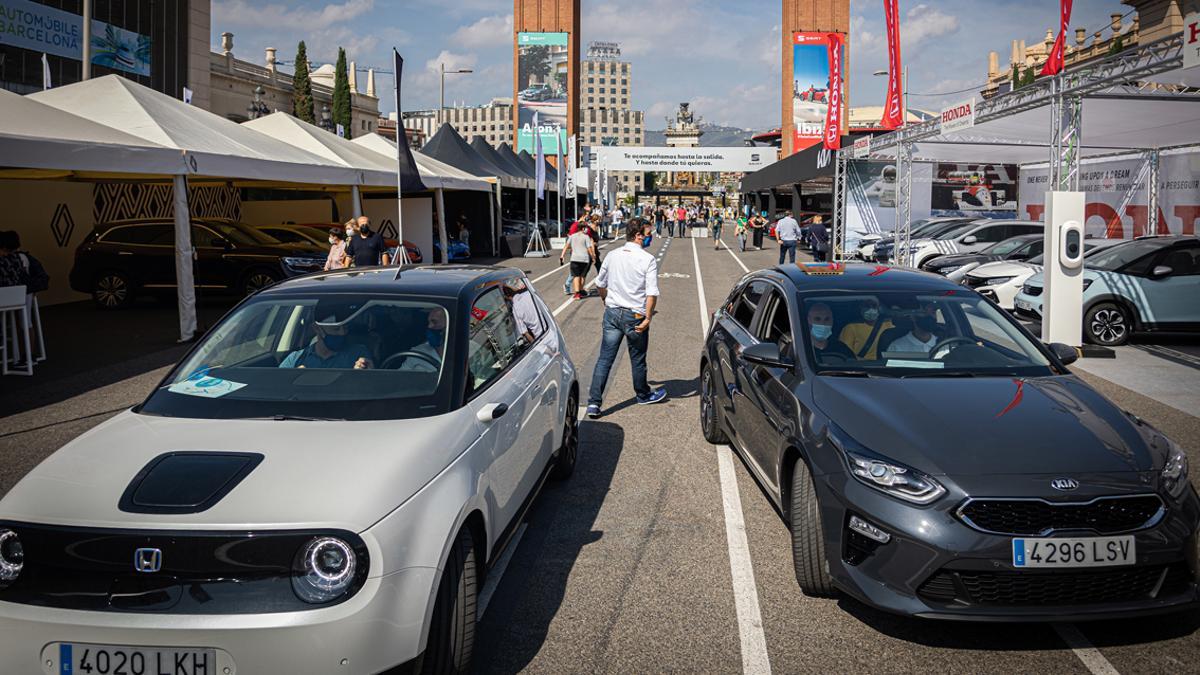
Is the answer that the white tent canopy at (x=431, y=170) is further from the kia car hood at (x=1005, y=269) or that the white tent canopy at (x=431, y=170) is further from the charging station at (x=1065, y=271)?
the charging station at (x=1065, y=271)

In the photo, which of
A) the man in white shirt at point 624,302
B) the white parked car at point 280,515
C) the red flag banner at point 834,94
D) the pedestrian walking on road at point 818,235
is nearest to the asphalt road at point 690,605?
the white parked car at point 280,515

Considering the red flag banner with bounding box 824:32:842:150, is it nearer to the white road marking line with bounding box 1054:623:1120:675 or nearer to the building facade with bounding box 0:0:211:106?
the building facade with bounding box 0:0:211:106

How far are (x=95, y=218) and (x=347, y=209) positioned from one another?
8.08 meters

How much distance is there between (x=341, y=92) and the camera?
239 ft

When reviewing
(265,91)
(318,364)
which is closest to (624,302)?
(318,364)

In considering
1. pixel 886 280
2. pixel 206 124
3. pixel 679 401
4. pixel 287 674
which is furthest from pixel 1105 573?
pixel 206 124

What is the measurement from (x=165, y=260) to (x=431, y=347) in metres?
15.8

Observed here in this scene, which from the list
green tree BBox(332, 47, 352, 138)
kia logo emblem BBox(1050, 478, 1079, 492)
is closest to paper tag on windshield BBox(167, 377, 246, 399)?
kia logo emblem BBox(1050, 478, 1079, 492)

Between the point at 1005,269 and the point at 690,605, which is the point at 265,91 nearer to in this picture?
the point at 1005,269

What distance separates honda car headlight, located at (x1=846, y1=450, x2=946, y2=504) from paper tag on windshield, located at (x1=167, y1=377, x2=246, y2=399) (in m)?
2.72

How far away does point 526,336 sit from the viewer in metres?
5.52

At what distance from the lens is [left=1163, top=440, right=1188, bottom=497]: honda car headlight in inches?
151

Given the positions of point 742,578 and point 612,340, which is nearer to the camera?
point 742,578

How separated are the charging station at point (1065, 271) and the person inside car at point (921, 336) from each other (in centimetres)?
773
